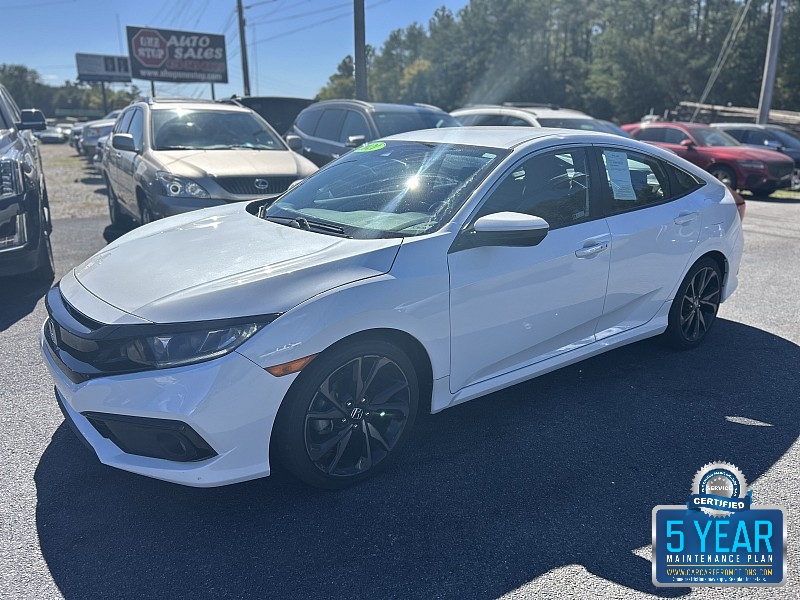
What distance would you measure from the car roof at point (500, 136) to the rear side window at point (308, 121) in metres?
6.73

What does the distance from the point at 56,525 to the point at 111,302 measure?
37.7 inches

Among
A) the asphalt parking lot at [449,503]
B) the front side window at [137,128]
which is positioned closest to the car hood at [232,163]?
the front side window at [137,128]

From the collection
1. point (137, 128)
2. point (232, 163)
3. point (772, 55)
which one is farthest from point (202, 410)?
point (772, 55)

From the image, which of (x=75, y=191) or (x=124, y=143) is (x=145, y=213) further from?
(x=75, y=191)

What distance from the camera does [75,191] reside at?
14438 millimetres

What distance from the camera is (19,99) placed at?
320 ft

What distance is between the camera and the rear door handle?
4418mm

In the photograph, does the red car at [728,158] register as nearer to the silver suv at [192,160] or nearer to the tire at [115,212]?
the silver suv at [192,160]

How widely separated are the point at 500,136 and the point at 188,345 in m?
2.28

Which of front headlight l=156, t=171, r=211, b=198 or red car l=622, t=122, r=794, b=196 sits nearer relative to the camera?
front headlight l=156, t=171, r=211, b=198

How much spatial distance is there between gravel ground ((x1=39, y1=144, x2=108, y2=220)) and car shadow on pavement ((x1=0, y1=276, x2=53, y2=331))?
4.70 m

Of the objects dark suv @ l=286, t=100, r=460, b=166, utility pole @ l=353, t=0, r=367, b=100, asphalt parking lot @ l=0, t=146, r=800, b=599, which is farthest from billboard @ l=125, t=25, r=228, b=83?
asphalt parking lot @ l=0, t=146, r=800, b=599

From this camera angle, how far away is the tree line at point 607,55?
45.3 metres

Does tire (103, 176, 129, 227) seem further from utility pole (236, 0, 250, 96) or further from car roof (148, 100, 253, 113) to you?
utility pole (236, 0, 250, 96)
